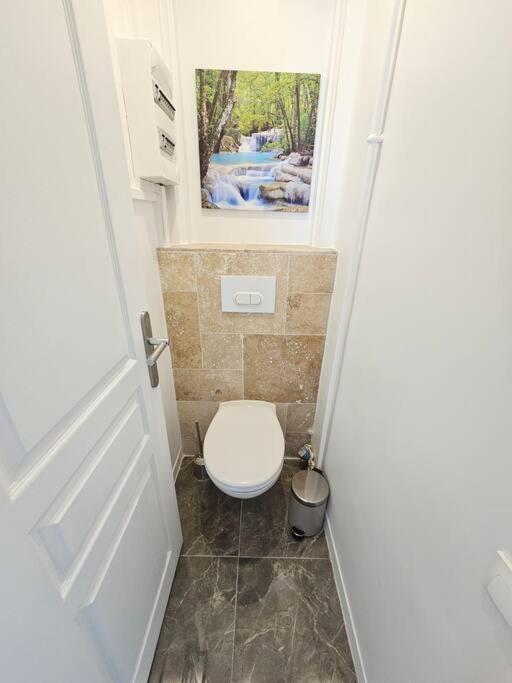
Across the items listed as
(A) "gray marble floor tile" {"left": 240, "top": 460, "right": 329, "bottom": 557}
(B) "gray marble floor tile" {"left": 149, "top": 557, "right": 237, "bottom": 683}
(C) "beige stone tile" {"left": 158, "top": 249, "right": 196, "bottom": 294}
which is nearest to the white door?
(B) "gray marble floor tile" {"left": 149, "top": 557, "right": 237, "bottom": 683}

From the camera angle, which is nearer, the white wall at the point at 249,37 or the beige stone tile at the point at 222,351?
the white wall at the point at 249,37

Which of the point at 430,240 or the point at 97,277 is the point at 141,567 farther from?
the point at 430,240

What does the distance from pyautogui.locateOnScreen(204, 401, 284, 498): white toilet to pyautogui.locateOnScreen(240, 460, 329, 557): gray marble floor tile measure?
38 centimetres

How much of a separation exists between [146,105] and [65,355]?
0.96 metres

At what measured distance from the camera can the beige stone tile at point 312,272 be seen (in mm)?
1291

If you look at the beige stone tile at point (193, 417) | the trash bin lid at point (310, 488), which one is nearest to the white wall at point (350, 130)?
the trash bin lid at point (310, 488)

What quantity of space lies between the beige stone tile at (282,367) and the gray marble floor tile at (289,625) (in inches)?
30.7

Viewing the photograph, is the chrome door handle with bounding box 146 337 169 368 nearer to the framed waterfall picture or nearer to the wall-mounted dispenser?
the wall-mounted dispenser

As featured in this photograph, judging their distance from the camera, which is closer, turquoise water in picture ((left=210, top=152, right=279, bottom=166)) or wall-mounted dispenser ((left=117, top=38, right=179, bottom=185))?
wall-mounted dispenser ((left=117, top=38, right=179, bottom=185))

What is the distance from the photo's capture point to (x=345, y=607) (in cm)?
105

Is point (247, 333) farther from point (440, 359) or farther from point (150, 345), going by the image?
point (440, 359)

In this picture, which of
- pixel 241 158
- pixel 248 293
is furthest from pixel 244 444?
pixel 241 158

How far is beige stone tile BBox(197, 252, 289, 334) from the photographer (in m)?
1.29

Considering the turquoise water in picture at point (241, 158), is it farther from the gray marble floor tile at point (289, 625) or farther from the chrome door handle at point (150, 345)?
the gray marble floor tile at point (289, 625)
